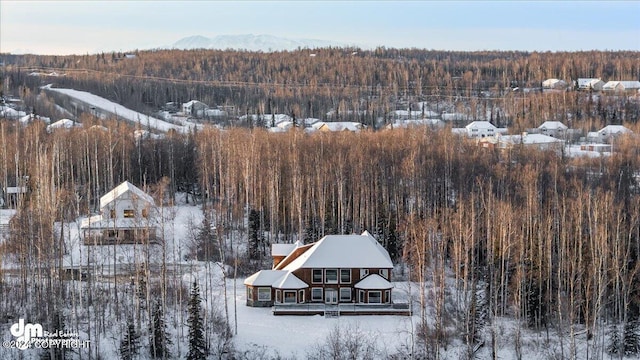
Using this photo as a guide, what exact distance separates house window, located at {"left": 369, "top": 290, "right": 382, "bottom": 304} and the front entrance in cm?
139

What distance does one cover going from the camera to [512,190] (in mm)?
40656

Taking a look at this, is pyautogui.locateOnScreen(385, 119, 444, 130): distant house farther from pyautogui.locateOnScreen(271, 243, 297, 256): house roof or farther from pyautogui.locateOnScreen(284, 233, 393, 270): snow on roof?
pyautogui.locateOnScreen(284, 233, 393, 270): snow on roof

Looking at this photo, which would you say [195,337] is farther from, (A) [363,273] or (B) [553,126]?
(B) [553,126]

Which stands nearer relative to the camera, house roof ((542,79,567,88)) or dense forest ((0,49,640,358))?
dense forest ((0,49,640,358))

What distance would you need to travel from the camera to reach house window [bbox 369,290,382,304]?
2908 centimetres

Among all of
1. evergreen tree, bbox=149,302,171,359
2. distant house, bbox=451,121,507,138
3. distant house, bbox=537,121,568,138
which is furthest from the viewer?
distant house, bbox=537,121,568,138

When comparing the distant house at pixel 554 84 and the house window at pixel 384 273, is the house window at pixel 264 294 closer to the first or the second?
the house window at pixel 384 273

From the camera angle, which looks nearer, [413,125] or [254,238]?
[254,238]

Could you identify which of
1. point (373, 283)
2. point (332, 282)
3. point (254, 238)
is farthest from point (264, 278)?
point (254, 238)

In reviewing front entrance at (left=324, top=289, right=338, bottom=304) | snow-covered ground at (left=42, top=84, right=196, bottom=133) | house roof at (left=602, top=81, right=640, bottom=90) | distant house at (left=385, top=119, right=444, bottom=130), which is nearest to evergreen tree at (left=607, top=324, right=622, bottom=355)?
front entrance at (left=324, top=289, right=338, bottom=304)

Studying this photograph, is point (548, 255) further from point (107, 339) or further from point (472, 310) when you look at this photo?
point (107, 339)

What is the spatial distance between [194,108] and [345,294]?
67.0 m

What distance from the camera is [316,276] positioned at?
97.1 ft

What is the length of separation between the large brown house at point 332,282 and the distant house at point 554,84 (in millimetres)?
82215
